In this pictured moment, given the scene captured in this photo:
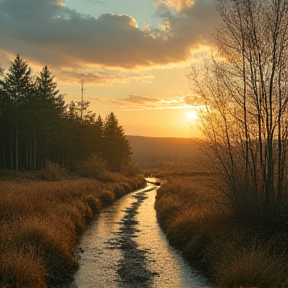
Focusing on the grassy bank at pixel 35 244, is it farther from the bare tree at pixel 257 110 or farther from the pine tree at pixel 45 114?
the pine tree at pixel 45 114

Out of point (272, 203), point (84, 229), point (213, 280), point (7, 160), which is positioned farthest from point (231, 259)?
point (7, 160)

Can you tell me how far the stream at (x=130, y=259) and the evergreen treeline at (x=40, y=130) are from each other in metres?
26.1

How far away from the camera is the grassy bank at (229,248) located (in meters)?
8.42

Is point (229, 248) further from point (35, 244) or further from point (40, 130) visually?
point (40, 130)

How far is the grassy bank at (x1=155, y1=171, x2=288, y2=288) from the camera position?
27.6 ft

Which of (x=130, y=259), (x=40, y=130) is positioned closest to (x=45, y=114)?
(x=40, y=130)

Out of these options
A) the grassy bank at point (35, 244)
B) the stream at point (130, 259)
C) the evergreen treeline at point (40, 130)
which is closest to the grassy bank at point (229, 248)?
the stream at point (130, 259)

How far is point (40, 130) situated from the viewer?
46.1 m

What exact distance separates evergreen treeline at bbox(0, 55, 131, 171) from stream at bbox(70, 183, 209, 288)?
26144 mm

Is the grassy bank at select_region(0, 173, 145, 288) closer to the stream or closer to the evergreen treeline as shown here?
the stream

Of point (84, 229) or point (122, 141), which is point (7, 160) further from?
point (84, 229)

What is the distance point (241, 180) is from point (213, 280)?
14.3 ft

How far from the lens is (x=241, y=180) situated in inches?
518

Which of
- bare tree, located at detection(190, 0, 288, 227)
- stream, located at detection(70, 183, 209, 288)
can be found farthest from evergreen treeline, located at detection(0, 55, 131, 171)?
bare tree, located at detection(190, 0, 288, 227)
